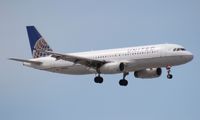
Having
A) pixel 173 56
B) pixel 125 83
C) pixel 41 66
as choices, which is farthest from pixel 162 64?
pixel 41 66

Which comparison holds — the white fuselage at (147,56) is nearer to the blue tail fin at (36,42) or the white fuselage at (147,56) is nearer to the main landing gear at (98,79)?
the main landing gear at (98,79)

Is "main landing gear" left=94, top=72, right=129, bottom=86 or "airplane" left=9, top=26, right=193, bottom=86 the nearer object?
"airplane" left=9, top=26, right=193, bottom=86

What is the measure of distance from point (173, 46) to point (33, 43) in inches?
994

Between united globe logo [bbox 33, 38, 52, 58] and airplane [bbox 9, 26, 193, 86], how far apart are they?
5.95ft

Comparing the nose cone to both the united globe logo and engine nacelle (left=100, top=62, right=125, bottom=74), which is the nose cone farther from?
the united globe logo

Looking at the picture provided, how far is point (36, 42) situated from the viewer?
389 feet

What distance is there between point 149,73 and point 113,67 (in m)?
6.71

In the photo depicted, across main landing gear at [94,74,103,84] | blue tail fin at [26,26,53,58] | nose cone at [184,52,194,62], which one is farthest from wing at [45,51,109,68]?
blue tail fin at [26,26,53,58]

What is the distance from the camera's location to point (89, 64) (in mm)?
105500

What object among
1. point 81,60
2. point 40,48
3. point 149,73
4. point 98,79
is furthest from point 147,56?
point 40,48

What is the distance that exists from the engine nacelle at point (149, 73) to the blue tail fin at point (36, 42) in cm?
1607

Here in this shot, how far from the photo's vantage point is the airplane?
101 m

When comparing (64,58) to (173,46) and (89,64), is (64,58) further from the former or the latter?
(173,46)

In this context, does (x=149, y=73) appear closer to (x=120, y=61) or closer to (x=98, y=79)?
(x=120, y=61)
